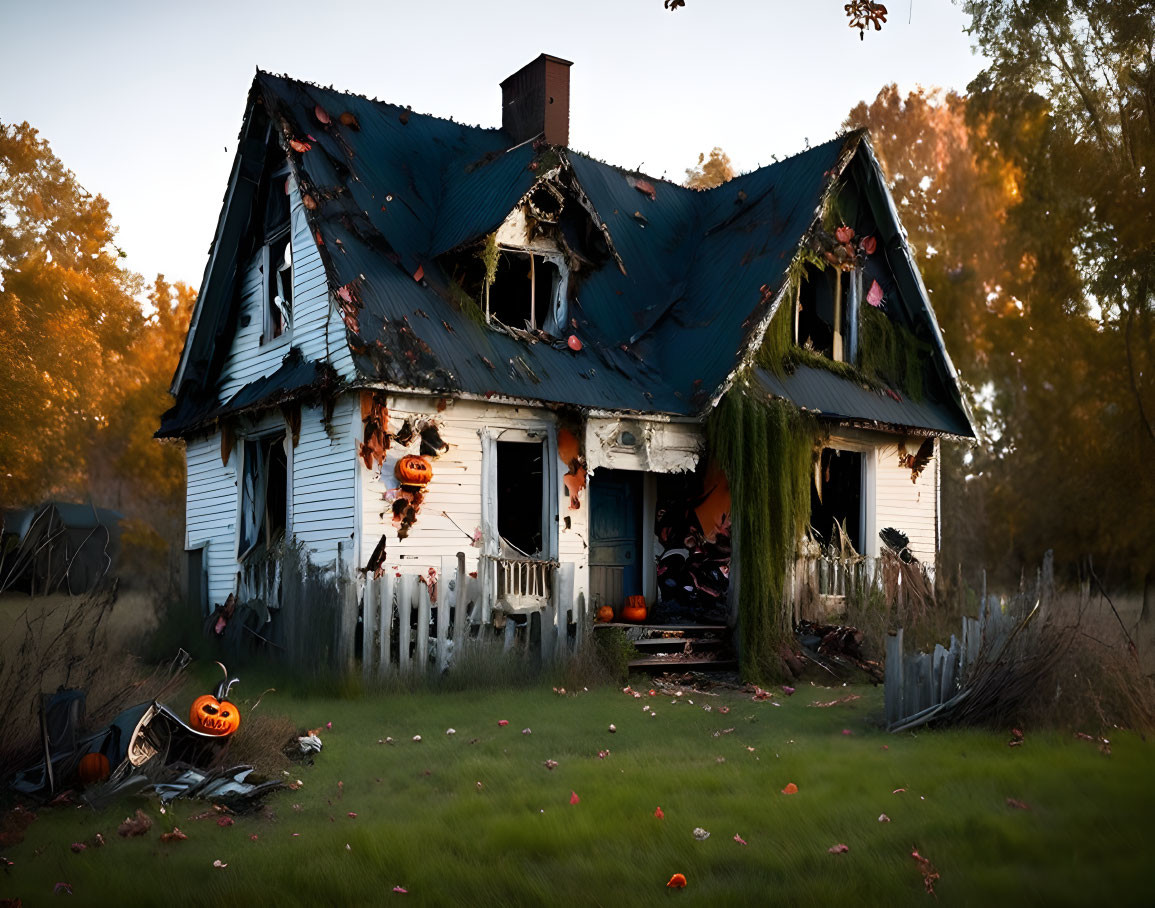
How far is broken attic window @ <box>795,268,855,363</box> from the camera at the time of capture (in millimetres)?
16359

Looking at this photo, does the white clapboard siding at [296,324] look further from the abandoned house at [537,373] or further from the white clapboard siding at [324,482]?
the white clapboard siding at [324,482]

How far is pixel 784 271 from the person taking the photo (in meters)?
14.8

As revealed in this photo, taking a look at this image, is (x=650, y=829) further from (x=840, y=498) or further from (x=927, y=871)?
(x=840, y=498)

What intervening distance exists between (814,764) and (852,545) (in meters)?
9.60

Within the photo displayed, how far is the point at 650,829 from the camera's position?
19.6 feet

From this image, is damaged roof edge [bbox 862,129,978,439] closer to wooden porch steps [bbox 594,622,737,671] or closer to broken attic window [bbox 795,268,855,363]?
broken attic window [bbox 795,268,855,363]

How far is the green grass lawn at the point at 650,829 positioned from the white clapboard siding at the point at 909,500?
858cm

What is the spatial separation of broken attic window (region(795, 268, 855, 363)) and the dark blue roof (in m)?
1.15

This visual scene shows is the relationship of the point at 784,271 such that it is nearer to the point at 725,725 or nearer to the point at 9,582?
the point at 725,725

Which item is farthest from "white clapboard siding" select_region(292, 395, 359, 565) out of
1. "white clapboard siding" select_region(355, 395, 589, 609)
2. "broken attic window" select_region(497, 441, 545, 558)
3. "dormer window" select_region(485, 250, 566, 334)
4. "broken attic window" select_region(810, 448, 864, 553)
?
"broken attic window" select_region(810, 448, 864, 553)

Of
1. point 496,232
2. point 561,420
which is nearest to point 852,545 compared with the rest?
point 561,420

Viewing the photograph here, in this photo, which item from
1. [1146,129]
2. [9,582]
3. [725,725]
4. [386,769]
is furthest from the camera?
[1146,129]

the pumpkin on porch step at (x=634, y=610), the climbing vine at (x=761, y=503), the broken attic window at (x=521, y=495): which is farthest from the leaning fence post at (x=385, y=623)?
the climbing vine at (x=761, y=503)

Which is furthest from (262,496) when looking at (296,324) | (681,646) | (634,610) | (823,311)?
(823,311)
